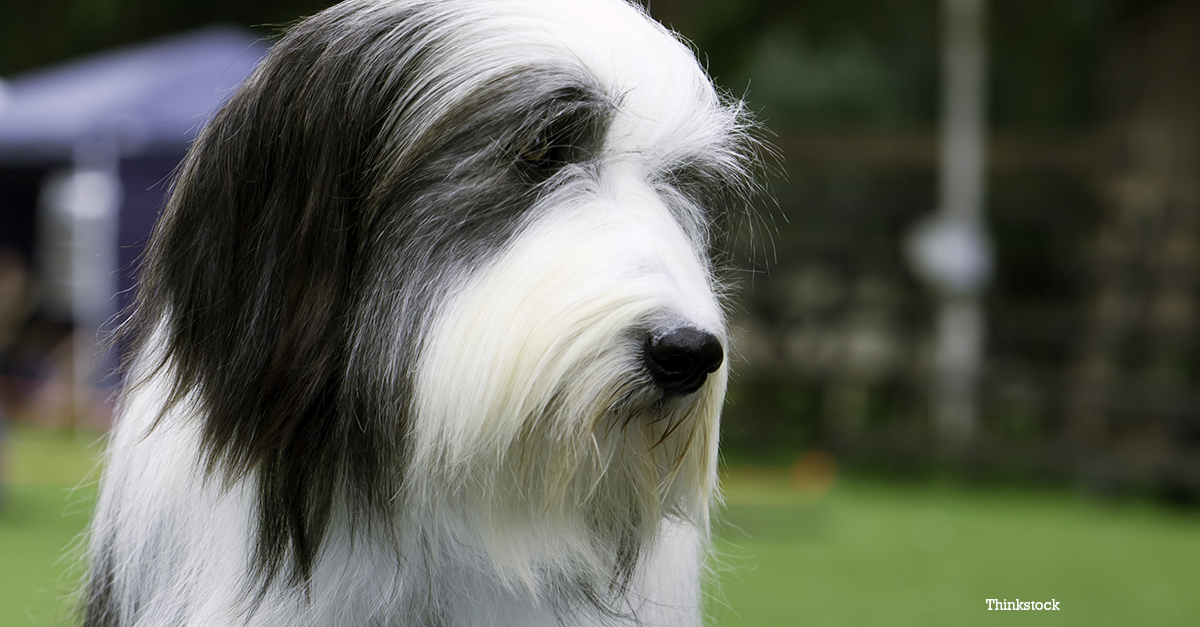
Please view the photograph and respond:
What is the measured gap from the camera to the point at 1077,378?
7.77 meters

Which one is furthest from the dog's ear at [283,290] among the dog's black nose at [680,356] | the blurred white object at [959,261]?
the blurred white object at [959,261]

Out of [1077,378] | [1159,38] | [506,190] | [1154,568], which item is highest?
[1159,38]

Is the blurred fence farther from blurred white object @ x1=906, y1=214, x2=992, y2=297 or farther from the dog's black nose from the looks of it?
the dog's black nose

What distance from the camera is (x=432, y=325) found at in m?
1.57

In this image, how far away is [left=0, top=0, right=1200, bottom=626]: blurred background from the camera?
6016 mm

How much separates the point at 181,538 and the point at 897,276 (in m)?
7.45

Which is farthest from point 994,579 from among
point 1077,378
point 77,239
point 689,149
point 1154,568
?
point 77,239

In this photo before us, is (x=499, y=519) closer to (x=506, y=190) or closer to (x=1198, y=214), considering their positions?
(x=506, y=190)

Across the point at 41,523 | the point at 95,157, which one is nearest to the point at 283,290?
the point at 41,523

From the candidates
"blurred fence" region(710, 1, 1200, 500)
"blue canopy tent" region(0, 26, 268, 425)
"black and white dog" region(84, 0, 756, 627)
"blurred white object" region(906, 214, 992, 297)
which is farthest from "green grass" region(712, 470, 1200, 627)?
"blue canopy tent" region(0, 26, 268, 425)

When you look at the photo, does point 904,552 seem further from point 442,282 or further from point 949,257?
point 442,282

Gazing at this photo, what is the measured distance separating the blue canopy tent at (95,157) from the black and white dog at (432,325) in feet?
15.0

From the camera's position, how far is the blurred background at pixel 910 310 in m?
6.02

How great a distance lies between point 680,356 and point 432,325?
0.33 metres
